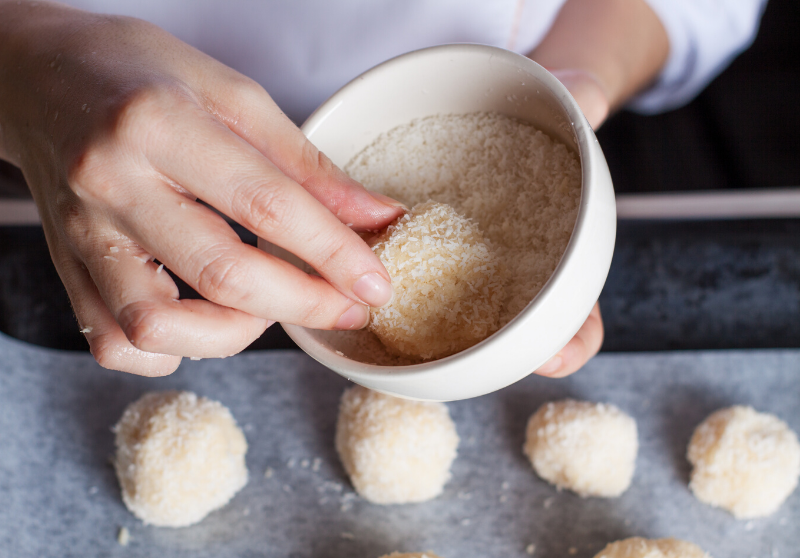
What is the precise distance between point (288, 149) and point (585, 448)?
0.57m

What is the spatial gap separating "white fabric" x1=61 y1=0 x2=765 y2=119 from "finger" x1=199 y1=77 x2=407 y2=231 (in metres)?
0.41

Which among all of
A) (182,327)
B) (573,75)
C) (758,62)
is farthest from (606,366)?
(758,62)

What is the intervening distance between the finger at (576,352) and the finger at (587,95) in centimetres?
24

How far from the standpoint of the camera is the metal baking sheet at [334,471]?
2.76 feet

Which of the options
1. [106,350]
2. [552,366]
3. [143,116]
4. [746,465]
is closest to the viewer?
[143,116]

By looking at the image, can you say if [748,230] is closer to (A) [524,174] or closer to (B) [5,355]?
(A) [524,174]

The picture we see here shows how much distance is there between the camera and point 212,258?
1.47ft

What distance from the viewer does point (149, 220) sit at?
45cm

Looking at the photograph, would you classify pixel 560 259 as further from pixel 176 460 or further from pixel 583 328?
pixel 176 460

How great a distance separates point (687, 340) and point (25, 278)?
3.46ft

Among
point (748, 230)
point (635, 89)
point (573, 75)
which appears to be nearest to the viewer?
point (573, 75)

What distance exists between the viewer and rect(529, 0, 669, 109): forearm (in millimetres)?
928

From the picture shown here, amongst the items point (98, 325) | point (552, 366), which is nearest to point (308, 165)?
point (98, 325)

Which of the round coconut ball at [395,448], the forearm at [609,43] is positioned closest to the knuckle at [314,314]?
the round coconut ball at [395,448]
